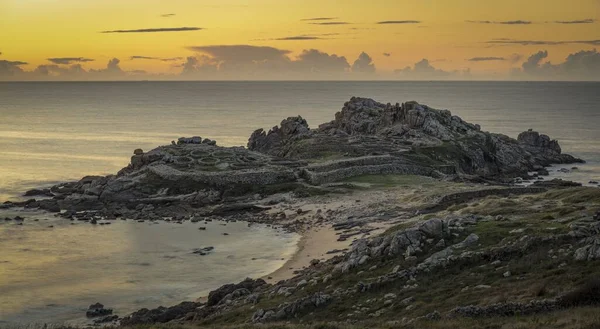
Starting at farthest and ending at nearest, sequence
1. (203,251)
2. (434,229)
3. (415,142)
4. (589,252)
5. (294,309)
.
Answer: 1. (415,142)
2. (203,251)
3. (434,229)
4. (294,309)
5. (589,252)

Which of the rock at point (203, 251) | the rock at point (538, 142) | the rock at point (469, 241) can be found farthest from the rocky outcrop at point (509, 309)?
the rock at point (538, 142)

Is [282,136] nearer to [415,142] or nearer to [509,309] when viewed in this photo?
[415,142]

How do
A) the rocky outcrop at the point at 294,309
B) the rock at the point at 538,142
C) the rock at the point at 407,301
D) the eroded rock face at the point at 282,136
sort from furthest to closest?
the rock at the point at 538,142, the eroded rock face at the point at 282,136, the rocky outcrop at the point at 294,309, the rock at the point at 407,301

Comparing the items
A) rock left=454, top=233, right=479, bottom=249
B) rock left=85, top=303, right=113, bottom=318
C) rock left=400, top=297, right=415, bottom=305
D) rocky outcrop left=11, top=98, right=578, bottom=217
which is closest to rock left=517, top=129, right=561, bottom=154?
rocky outcrop left=11, top=98, right=578, bottom=217

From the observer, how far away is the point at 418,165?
104m

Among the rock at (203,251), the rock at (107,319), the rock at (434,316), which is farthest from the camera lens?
the rock at (203,251)

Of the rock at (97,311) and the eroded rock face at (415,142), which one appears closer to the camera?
the rock at (97,311)

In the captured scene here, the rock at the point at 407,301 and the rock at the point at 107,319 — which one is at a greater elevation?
the rock at the point at 407,301

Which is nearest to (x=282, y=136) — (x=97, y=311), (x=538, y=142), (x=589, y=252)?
(x=538, y=142)

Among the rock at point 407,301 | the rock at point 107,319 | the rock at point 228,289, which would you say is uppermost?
the rock at point 407,301

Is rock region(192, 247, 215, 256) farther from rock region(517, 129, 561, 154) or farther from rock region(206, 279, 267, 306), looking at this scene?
rock region(517, 129, 561, 154)

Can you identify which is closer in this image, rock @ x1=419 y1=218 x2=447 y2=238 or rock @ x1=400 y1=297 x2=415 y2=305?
rock @ x1=400 y1=297 x2=415 y2=305

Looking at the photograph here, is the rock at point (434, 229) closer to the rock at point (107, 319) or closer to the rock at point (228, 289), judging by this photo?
the rock at point (228, 289)

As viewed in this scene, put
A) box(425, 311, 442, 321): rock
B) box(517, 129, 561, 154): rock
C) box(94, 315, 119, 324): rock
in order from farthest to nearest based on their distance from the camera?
box(517, 129, 561, 154): rock → box(94, 315, 119, 324): rock → box(425, 311, 442, 321): rock
